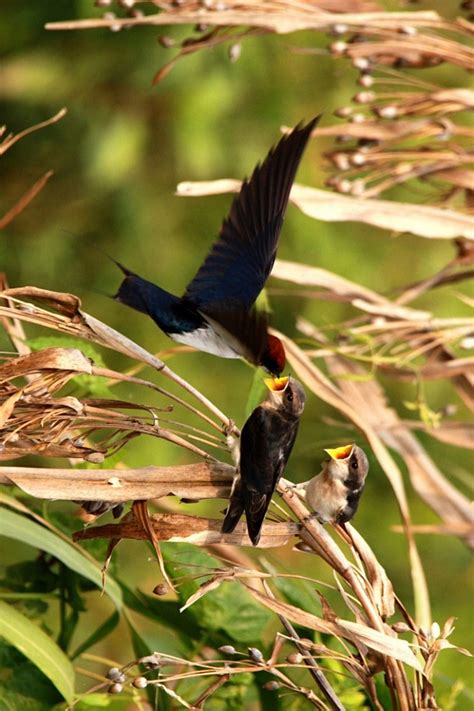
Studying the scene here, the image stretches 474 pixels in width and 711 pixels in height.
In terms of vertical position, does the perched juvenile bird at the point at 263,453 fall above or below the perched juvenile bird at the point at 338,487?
above

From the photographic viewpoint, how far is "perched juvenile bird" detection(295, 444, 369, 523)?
37cm

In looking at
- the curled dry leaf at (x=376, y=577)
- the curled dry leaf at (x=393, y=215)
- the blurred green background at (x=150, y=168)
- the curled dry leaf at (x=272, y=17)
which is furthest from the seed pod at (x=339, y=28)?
the curled dry leaf at (x=376, y=577)

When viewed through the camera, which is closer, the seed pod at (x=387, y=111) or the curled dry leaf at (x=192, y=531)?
the curled dry leaf at (x=192, y=531)

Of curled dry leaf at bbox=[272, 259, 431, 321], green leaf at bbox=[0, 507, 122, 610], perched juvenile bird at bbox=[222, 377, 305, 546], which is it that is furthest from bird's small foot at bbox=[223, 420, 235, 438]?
curled dry leaf at bbox=[272, 259, 431, 321]

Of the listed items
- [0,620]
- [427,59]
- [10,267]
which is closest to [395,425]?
[427,59]

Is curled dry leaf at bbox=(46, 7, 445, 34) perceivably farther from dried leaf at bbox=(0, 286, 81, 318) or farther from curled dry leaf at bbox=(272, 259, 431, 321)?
dried leaf at bbox=(0, 286, 81, 318)

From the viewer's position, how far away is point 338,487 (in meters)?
0.38

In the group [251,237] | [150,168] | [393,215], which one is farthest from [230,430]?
[150,168]

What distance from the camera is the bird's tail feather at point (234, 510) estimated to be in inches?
14.2

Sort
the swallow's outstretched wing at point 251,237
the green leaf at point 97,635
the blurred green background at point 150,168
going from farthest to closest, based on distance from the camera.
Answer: the blurred green background at point 150,168 → the green leaf at point 97,635 → the swallow's outstretched wing at point 251,237

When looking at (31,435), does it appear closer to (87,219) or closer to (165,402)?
(165,402)

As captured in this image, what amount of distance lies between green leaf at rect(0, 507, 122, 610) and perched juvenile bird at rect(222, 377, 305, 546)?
151 mm

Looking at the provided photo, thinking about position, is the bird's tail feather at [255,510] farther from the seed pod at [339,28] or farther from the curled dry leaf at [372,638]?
the seed pod at [339,28]

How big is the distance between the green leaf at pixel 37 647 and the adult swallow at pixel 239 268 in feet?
0.50
